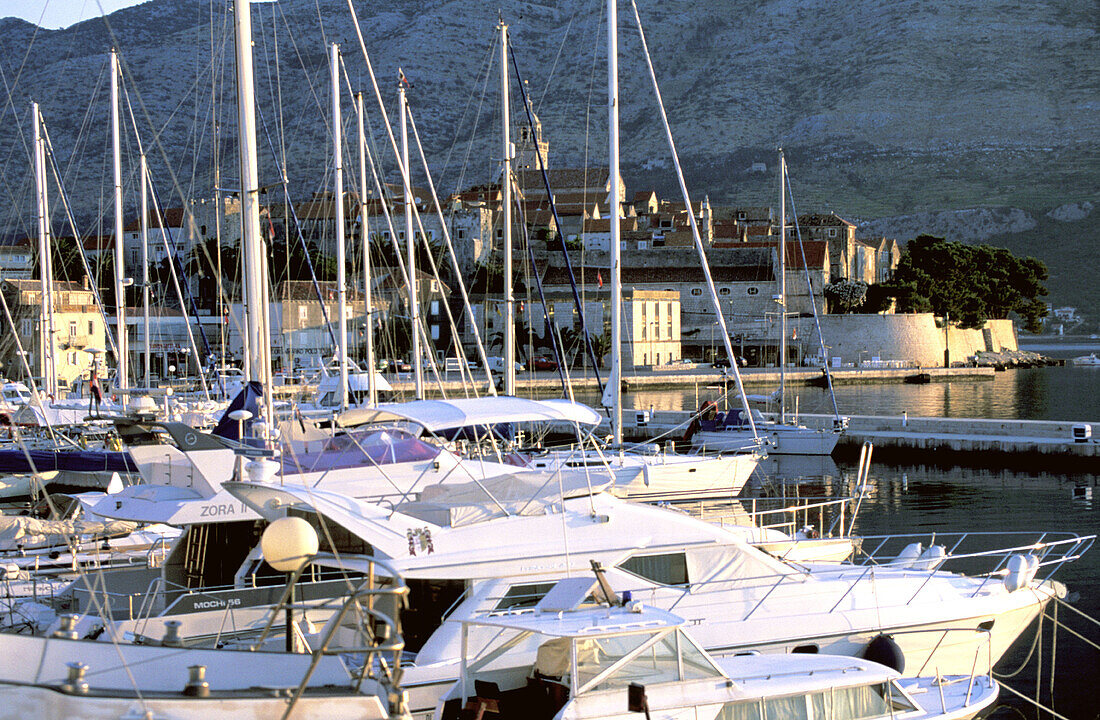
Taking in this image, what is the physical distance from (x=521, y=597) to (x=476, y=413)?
3.34 m

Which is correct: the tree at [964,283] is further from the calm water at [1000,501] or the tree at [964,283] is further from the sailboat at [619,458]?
the sailboat at [619,458]

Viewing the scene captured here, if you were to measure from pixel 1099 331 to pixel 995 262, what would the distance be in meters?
80.2

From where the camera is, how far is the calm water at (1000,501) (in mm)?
13125

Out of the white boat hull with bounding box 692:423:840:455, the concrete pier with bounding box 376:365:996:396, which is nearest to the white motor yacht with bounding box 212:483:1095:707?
the white boat hull with bounding box 692:423:840:455

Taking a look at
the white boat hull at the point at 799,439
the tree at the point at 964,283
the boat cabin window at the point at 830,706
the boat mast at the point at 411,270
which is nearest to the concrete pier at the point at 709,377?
the tree at the point at 964,283

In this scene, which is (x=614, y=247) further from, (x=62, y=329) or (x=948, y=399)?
(x=62, y=329)

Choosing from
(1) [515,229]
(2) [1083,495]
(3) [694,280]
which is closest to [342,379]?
(2) [1083,495]

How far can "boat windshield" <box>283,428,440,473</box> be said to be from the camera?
12.8 m

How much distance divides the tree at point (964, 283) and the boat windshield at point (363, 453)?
7452 cm

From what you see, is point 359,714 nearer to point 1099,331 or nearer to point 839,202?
point 1099,331

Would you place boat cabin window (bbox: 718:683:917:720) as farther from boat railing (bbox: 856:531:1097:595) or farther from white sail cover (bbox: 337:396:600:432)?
white sail cover (bbox: 337:396:600:432)

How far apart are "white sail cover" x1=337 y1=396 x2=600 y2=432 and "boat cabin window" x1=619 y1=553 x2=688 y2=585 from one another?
8.51ft

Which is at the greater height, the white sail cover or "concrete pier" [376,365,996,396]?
the white sail cover

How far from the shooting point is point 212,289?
8431 centimetres
